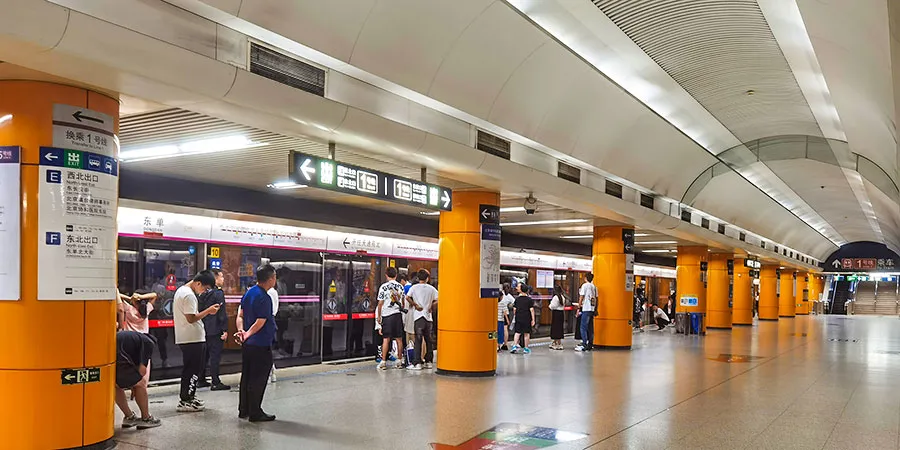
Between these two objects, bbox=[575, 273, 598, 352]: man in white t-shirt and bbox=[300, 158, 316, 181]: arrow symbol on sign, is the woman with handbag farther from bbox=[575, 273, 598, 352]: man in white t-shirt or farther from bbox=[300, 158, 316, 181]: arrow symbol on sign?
bbox=[300, 158, 316, 181]: arrow symbol on sign

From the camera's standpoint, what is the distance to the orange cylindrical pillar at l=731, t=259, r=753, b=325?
30141mm

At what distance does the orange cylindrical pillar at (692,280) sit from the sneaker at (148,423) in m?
18.9

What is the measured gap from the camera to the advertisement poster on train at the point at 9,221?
5414mm

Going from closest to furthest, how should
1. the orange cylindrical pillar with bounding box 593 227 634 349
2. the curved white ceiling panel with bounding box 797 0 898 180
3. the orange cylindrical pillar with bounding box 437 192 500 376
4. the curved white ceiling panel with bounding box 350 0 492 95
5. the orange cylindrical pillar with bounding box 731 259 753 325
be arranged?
the curved white ceiling panel with bounding box 797 0 898 180 < the curved white ceiling panel with bounding box 350 0 492 95 < the orange cylindrical pillar with bounding box 437 192 500 376 < the orange cylindrical pillar with bounding box 593 227 634 349 < the orange cylindrical pillar with bounding box 731 259 753 325

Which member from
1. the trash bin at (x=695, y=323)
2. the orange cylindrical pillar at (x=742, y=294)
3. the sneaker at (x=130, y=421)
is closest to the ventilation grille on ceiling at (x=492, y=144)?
the sneaker at (x=130, y=421)

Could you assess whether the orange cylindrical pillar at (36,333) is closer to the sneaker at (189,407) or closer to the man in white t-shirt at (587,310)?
the sneaker at (189,407)

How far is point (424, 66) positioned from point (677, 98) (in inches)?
213

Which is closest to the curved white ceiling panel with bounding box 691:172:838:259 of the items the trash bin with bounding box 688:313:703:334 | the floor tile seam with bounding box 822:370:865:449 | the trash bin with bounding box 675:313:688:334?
the trash bin with bounding box 688:313:703:334

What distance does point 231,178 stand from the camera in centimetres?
1071

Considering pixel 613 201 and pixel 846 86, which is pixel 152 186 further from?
pixel 846 86

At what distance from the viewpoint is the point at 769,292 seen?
121 ft

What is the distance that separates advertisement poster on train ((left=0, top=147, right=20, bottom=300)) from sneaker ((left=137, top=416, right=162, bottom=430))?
2.15 metres

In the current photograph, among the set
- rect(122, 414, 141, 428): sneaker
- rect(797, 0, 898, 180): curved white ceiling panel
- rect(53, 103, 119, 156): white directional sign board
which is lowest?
rect(122, 414, 141, 428): sneaker

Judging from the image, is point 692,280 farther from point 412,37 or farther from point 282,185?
point 412,37
